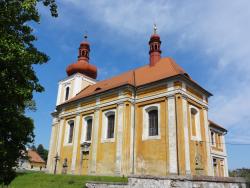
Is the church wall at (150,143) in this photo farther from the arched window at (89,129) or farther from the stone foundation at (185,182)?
the stone foundation at (185,182)

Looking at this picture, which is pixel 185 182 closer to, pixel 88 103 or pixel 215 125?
pixel 88 103

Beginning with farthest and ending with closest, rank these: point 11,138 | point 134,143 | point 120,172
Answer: point 134,143, point 120,172, point 11,138

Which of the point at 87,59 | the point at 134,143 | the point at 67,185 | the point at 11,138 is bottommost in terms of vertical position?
the point at 67,185

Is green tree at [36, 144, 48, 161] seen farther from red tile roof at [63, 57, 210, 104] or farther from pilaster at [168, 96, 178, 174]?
pilaster at [168, 96, 178, 174]

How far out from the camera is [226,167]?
31.1m

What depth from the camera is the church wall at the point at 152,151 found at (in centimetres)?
1919

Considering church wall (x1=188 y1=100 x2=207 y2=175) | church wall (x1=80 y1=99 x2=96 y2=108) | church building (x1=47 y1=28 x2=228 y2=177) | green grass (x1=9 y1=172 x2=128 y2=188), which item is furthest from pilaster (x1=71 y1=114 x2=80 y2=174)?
church wall (x1=188 y1=100 x2=207 y2=175)

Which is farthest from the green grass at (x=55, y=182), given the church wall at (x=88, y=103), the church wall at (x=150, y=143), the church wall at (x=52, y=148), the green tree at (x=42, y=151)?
the green tree at (x=42, y=151)

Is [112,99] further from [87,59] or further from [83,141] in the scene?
[87,59]

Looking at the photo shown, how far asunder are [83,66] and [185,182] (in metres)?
25.3

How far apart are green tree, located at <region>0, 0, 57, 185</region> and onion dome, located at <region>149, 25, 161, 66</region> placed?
1838 cm

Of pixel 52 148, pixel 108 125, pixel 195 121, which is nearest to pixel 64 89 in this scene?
pixel 52 148

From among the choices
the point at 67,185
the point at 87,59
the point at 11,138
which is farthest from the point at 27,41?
the point at 87,59

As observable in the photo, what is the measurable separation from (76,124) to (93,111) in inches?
105
